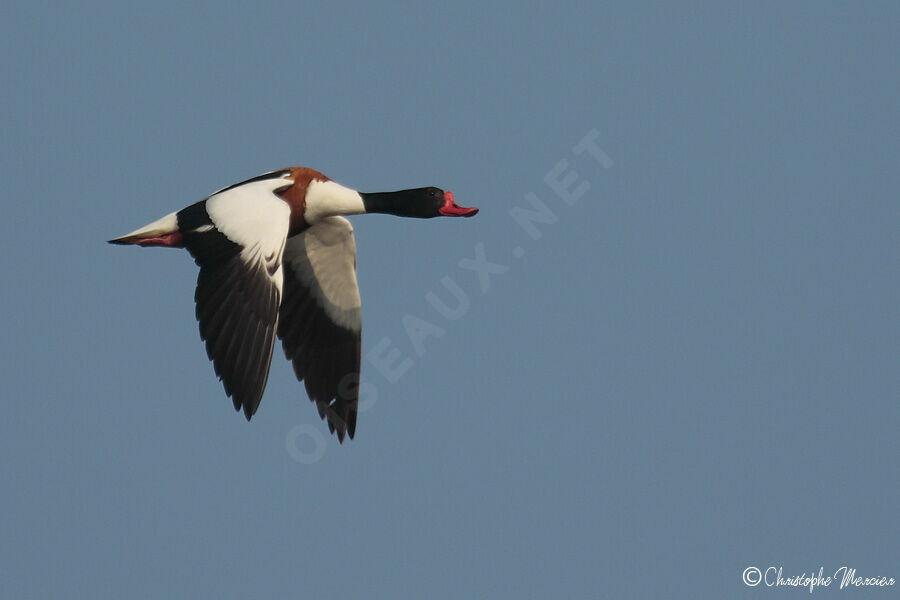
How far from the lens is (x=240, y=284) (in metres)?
10.5

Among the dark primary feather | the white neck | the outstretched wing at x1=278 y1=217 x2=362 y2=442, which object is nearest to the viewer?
the dark primary feather

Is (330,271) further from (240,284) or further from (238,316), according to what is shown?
(238,316)

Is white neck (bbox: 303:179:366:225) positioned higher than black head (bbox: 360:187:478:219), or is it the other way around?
white neck (bbox: 303:179:366:225)

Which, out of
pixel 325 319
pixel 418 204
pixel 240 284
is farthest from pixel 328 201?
pixel 240 284

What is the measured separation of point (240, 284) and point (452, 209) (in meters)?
2.66

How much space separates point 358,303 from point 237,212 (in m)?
2.29

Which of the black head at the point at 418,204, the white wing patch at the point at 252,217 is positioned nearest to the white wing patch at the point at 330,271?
the black head at the point at 418,204

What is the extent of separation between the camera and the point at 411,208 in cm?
1246

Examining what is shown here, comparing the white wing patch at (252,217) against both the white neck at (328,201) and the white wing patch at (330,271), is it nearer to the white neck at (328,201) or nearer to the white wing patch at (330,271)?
the white neck at (328,201)

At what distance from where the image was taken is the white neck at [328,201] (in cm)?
1209

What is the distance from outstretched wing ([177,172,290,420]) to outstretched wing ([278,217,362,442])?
5.49 feet

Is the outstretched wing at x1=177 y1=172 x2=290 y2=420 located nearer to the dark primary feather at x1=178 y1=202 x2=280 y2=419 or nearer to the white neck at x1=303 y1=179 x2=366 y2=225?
the dark primary feather at x1=178 y1=202 x2=280 y2=419

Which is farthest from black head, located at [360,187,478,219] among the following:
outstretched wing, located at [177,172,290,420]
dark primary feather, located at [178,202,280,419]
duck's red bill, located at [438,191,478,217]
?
dark primary feather, located at [178,202,280,419]

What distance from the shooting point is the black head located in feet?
40.7
